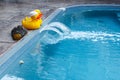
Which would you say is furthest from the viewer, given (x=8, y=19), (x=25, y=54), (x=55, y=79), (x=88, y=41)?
(x=8, y=19)

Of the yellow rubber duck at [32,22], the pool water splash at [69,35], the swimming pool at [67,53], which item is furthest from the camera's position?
the pool water splash at [69,35]

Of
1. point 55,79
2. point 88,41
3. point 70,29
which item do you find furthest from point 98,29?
point 55,79

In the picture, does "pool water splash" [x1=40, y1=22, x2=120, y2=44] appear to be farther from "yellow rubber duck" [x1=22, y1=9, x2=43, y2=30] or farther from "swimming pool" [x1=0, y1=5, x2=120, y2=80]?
"yellow rubber duck" [x1=22, y1=9, x2=43, y2=30]

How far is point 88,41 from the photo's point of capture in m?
5.74

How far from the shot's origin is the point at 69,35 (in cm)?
621

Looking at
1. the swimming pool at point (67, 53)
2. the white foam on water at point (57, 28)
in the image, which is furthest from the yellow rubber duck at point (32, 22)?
the white foam on water at point (57, 28)

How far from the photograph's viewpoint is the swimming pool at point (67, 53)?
160 inches

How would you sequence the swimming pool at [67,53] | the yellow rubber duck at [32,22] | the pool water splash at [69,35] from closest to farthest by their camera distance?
the swimming pool at [67,53]
the yellow rubber duck at [32,22]
the pool water splash at [69,35]

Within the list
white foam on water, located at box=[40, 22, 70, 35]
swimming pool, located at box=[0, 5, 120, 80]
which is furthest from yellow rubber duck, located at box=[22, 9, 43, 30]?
white foam on water, located at box=[40, 22, 70, 35]

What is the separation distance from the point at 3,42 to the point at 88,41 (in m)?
1.93

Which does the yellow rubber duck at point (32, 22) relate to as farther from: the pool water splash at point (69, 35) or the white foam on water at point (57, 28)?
the white foam on water at point (57, 28)

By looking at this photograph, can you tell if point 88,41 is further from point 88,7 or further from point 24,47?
point 88,7

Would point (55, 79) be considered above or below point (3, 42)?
below

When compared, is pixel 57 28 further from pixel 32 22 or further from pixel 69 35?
pixel 32 22
